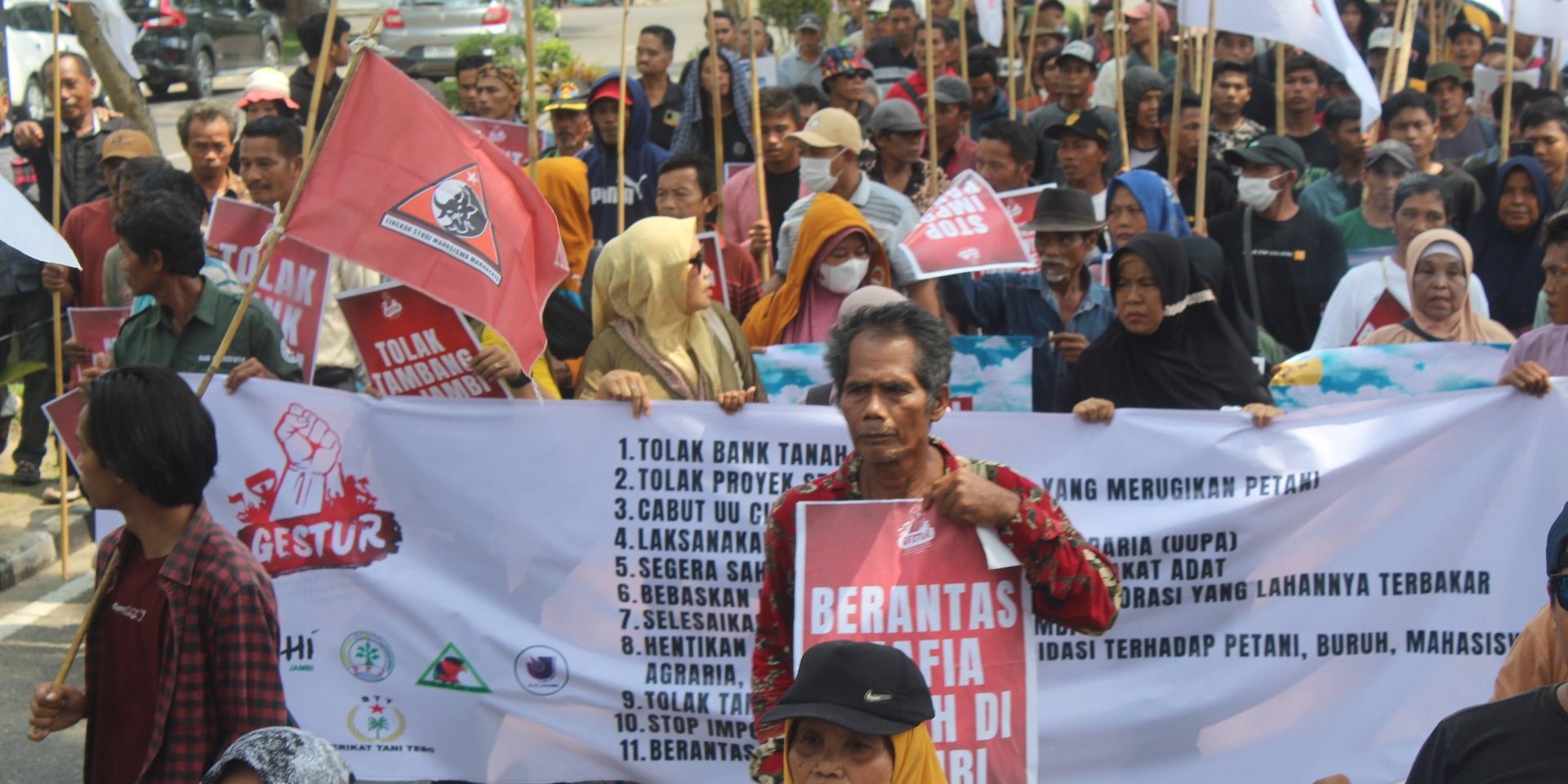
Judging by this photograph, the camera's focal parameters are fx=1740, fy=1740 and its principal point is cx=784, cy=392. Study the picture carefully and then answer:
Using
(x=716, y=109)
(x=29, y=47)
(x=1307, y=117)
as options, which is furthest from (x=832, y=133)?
(x=29, y=47)

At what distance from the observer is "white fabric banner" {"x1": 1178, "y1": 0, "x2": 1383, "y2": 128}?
758cm

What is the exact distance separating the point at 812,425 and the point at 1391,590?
1.68 meters

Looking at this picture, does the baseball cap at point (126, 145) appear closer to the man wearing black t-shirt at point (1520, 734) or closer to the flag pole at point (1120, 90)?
the flag pole at point (1120, 90)

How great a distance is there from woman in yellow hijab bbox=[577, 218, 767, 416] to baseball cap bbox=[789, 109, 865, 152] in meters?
2.33

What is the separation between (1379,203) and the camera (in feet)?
26.1

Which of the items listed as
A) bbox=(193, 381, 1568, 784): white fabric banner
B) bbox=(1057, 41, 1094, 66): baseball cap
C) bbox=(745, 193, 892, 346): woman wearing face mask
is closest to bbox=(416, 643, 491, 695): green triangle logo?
bbox=(193, 381, 1568, 784): white fabric banner

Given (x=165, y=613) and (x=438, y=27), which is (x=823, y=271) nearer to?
(x=165, y=613)

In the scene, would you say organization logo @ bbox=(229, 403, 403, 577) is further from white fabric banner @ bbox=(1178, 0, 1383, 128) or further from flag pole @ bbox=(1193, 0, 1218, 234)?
white fabric banner @ bbox=(1178, 0, 1383, 128)

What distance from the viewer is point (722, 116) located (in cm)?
1014

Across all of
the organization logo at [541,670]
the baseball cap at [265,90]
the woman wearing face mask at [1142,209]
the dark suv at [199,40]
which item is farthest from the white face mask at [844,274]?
the dark suv at [199,40]

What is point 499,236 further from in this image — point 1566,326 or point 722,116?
point 722,116

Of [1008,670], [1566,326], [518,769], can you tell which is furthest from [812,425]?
[1566,326]

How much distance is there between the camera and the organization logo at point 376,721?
4922 millimetres

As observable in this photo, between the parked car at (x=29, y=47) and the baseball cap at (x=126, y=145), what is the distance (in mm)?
8634
